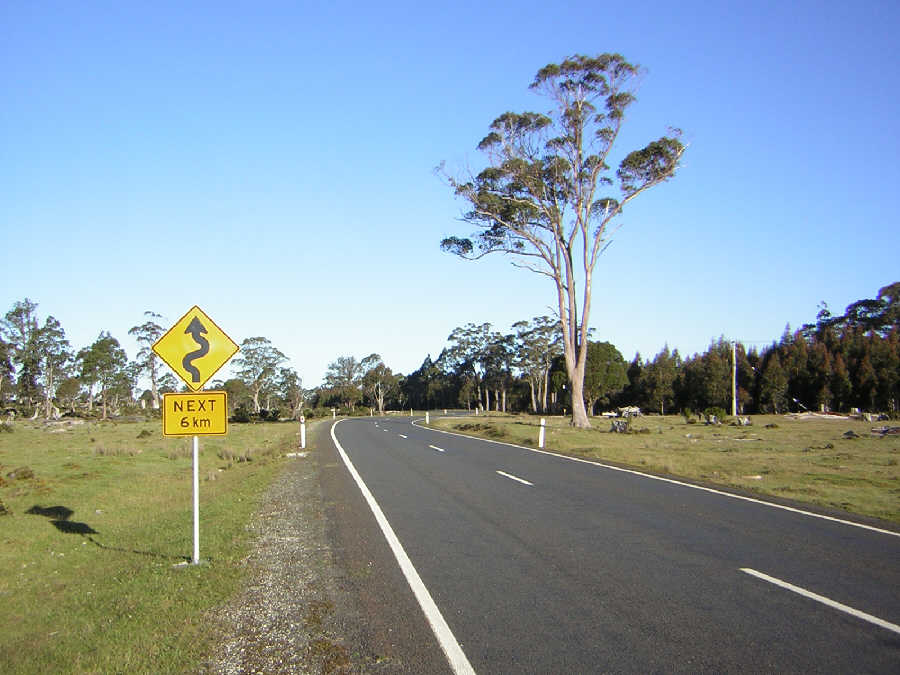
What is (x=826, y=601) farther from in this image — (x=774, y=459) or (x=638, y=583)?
(x=774, y=459)

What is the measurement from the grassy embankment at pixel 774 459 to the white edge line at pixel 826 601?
17.2 feet

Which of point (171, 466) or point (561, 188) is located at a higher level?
point (561, 188)

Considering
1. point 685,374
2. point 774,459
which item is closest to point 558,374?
point 685,374

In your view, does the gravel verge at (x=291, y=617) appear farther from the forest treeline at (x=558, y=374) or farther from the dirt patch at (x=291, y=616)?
the forest treeline at (x=558, y=374)

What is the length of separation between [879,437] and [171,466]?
96.7ft

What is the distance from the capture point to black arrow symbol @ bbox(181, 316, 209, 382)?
8469mm

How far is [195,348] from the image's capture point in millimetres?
8562

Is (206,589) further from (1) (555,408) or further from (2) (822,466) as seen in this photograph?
(1) (555,408)

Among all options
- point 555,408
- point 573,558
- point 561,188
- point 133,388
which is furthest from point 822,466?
point 133,388

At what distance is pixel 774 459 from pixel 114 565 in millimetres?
19392

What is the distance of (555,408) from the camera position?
91.7 metres

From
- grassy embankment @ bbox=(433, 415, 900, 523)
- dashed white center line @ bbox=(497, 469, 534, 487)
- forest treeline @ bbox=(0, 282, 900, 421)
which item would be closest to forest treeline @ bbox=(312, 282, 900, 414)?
forest treeline @ bbox=(0, 282, 900, 421)

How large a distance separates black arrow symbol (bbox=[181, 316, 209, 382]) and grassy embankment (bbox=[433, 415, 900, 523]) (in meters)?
10.7

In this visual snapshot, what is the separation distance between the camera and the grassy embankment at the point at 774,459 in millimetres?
14117
